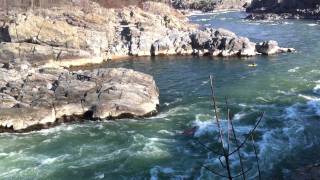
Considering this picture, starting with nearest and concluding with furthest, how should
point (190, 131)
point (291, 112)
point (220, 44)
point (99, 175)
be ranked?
point (99, 175)
point (190, 131)
point (291, 112)
point (220, 44)

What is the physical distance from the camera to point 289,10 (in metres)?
113

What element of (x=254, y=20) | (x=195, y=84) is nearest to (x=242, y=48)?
(x=195, y=84)

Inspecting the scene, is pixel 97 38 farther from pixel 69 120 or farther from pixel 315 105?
pixel 315 105

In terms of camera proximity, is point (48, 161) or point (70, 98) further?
point (70, 98)

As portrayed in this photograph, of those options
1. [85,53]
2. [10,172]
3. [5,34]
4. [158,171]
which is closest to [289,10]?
[85,53]

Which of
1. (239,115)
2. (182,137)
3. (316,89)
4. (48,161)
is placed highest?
(316,89)

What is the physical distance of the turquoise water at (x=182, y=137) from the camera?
26.8m

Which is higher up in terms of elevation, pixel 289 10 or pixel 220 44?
pixel 289 10

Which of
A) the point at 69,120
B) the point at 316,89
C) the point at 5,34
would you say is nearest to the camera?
the point at 69,120

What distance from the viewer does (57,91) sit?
121 ft

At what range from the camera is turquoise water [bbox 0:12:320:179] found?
2678 centimetres

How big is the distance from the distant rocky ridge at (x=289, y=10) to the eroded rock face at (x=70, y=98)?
7233 cm

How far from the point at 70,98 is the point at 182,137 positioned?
10.2 metres

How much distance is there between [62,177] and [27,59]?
32178 mm
